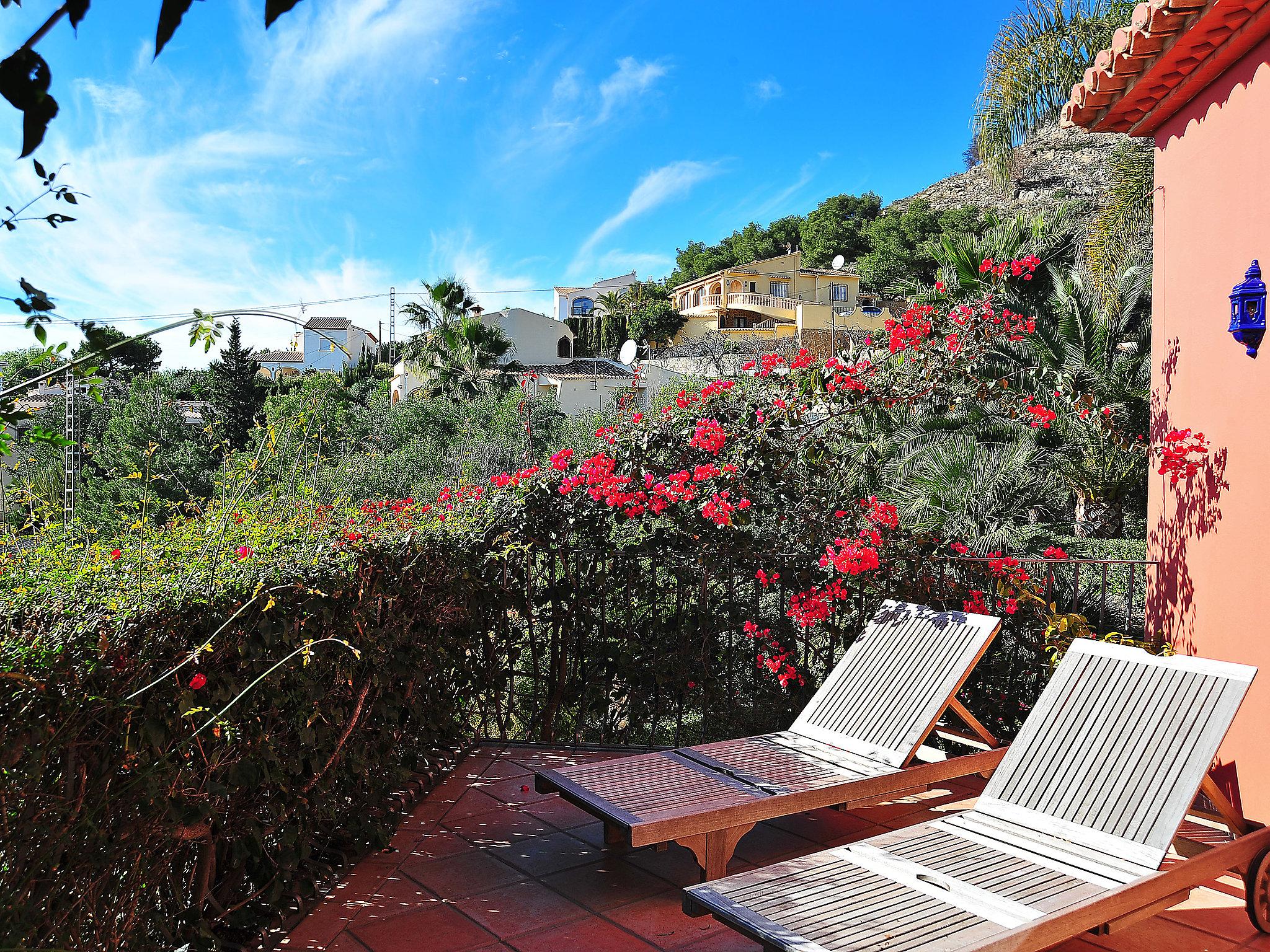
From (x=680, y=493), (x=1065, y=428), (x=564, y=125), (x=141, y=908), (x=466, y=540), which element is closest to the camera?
(x=141, y=908)

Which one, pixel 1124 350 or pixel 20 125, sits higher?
pixel 1124 350

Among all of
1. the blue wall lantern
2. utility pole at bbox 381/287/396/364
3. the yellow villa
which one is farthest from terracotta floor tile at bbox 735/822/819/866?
the yellow villa

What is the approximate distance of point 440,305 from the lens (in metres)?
32.6

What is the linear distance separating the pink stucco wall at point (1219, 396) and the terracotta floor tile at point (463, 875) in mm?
3188

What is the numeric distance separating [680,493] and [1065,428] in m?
8.37

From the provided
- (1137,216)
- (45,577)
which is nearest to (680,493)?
(45,577)

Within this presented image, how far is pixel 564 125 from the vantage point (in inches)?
1896

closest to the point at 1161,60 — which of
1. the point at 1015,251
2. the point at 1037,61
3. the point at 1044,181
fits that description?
the point at 1037,61

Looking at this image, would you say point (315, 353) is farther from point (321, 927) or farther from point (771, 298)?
point (321, 927)

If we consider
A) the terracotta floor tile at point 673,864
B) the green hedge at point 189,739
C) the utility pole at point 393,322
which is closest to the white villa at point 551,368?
the utility pole at point 393,322

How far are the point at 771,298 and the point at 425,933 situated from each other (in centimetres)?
5601

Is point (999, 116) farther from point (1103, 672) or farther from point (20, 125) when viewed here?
point (20, 125)

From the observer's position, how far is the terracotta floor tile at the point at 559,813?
13.2 ft

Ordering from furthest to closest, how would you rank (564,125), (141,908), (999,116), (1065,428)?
(564,125), (1065,428), (999,116), (141,908)
